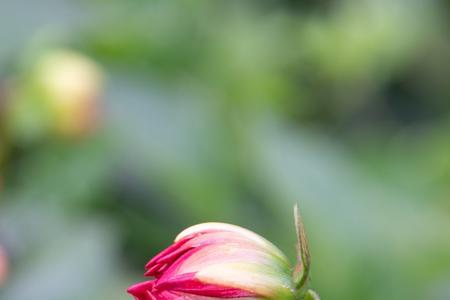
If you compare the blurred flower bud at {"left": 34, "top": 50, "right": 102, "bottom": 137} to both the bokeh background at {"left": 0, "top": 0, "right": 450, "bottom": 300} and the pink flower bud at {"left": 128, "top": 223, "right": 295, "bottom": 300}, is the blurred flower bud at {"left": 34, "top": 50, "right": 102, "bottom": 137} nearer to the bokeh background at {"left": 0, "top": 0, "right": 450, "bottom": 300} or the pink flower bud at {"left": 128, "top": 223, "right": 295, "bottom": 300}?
the bokeh background at {"left": 0, "top": 0, "right": 450, "bottom": 300}

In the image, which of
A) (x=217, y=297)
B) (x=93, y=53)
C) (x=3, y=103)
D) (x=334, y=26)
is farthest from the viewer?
(x=334, y=26)

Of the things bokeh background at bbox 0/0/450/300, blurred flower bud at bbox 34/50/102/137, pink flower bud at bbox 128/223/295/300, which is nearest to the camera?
pink flower bud at bbox 128/223/295/300

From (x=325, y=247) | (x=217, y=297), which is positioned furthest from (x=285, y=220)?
(x=217, y=297)

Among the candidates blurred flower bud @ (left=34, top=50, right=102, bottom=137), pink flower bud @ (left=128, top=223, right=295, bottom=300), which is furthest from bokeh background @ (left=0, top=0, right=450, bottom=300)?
pink flower bud @ (left=128, top=223, right=295, bottom=300)

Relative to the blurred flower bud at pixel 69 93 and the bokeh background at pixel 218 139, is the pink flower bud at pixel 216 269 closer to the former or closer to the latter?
the bokeh background at pixel 218 139

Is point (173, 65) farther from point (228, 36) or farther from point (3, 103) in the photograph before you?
point (3, 103)

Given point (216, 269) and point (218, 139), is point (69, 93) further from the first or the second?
point (216, 269)
